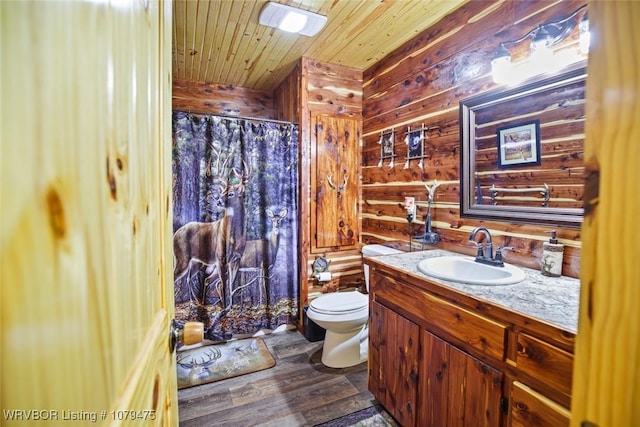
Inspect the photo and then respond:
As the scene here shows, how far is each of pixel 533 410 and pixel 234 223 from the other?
7.26 feet

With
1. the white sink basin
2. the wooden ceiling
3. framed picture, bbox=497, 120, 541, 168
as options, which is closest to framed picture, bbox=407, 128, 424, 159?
framed picture, bbox=497, 120, 541, 168

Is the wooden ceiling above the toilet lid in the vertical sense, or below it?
above

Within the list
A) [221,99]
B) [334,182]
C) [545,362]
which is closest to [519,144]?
[545,362]

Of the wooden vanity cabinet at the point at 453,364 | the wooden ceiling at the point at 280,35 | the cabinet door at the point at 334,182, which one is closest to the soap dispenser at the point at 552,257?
the wooden vanity cabinet at the point at 453,364

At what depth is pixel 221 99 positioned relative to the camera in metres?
3.35

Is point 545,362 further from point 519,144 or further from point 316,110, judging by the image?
point 316,110

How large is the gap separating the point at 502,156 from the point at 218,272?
2234 millimetres

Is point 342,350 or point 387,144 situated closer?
point 342,350

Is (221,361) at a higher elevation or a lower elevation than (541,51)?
lower

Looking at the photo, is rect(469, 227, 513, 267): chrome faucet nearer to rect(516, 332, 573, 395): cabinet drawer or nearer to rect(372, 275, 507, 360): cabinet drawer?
rect(372, 275, 507, 360): cabinet drawer

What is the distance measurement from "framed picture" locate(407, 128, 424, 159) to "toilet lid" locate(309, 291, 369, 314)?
3.94 ft

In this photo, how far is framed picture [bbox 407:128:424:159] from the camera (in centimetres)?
218

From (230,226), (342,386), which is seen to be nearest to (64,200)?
(342,386)

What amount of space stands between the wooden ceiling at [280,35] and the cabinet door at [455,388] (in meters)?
2.00
